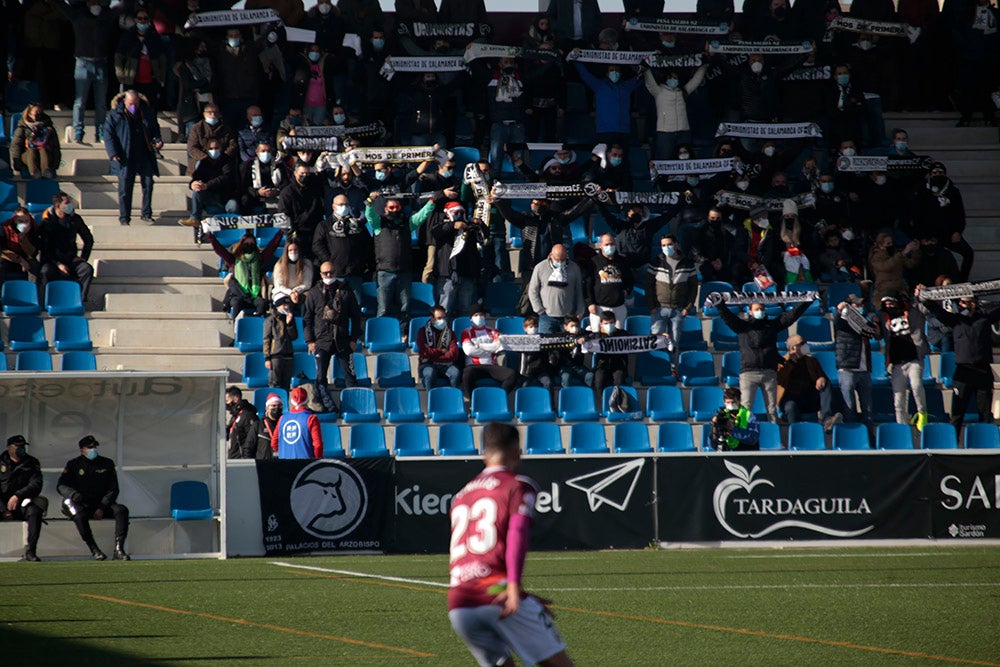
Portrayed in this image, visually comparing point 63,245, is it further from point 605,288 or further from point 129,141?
point 605,288

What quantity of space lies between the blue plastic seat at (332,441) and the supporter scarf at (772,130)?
9.96 metres

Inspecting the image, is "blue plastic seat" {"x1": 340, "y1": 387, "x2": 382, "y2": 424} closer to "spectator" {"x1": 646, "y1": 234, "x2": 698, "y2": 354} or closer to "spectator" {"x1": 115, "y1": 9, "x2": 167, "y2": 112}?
"spectator" {"x1": 646, "y1": 234, "x2": 698, "y2": 354}

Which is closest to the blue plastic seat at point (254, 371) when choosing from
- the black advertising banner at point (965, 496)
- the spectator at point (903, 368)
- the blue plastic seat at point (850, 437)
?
the blue plastic seat at point (850, 437)

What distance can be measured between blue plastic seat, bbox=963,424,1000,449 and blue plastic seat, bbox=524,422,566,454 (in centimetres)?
609

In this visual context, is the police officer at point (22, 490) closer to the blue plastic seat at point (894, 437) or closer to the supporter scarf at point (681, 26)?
the blue plastic seat at point (894, 437)

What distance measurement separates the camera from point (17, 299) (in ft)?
69.8

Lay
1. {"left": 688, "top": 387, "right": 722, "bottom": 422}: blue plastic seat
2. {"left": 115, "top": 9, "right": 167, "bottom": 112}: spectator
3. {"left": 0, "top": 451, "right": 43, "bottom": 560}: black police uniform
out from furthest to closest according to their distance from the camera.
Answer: {"left": 115, "top": 9, "right": 167, "bottom": 112}: spectator, {"left": 688, "top": 387, "right": 722, "bottom": 422}: blue plastic seat, {"left": 0, "top": 451, "right": 43, "bottom": 560}: black police uniform

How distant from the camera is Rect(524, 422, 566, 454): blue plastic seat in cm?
1939

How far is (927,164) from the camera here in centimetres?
2461

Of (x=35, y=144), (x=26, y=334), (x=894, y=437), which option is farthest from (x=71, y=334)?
(x=894, y=437)

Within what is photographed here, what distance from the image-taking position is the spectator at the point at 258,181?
906 inches

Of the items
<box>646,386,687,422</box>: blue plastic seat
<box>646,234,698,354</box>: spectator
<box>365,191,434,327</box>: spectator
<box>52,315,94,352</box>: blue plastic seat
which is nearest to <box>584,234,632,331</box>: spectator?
<box>646,234,698,354</box>: spectator

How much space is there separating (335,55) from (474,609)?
20217 millimetres

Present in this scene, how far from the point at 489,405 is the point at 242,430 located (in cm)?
386
